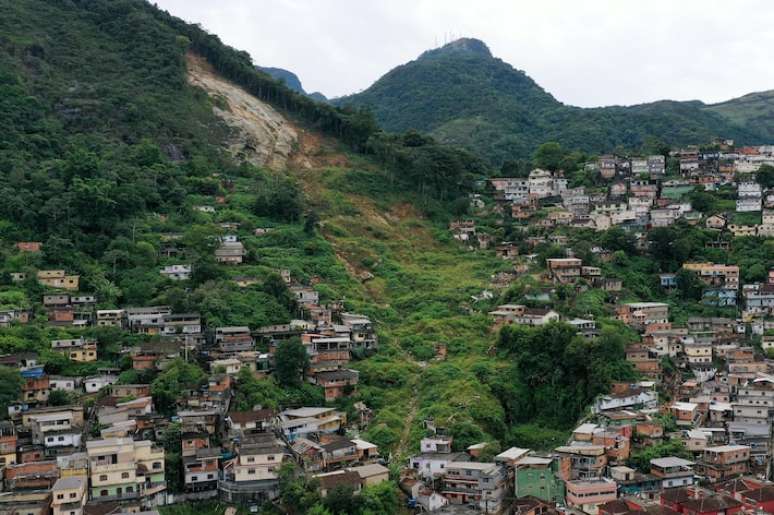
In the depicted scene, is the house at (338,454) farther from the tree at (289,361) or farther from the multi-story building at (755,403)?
the multi-story building at (755,403)

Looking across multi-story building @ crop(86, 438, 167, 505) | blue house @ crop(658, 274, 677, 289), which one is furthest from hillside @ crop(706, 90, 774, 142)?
multi-story building @ crop(86, 438, 167, 505)

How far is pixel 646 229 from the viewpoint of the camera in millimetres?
50969

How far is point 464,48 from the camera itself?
14538cm

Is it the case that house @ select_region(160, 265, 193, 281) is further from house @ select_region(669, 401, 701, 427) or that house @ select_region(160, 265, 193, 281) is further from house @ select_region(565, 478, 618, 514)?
house @ select_region(669, 401, 701, 427)

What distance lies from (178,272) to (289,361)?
10.4 m

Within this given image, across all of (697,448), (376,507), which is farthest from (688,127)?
(376,507)

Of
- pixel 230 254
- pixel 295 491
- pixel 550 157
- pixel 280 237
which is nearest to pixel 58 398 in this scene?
pixel 295 491

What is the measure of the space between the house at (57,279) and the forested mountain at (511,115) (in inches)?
2009

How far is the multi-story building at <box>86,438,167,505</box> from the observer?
89.1 feet

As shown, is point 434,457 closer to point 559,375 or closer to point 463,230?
point 559,375

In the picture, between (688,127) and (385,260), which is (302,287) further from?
(688,127)

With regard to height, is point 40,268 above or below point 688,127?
below

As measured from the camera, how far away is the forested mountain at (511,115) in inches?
3492

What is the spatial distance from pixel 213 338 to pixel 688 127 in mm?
70374
